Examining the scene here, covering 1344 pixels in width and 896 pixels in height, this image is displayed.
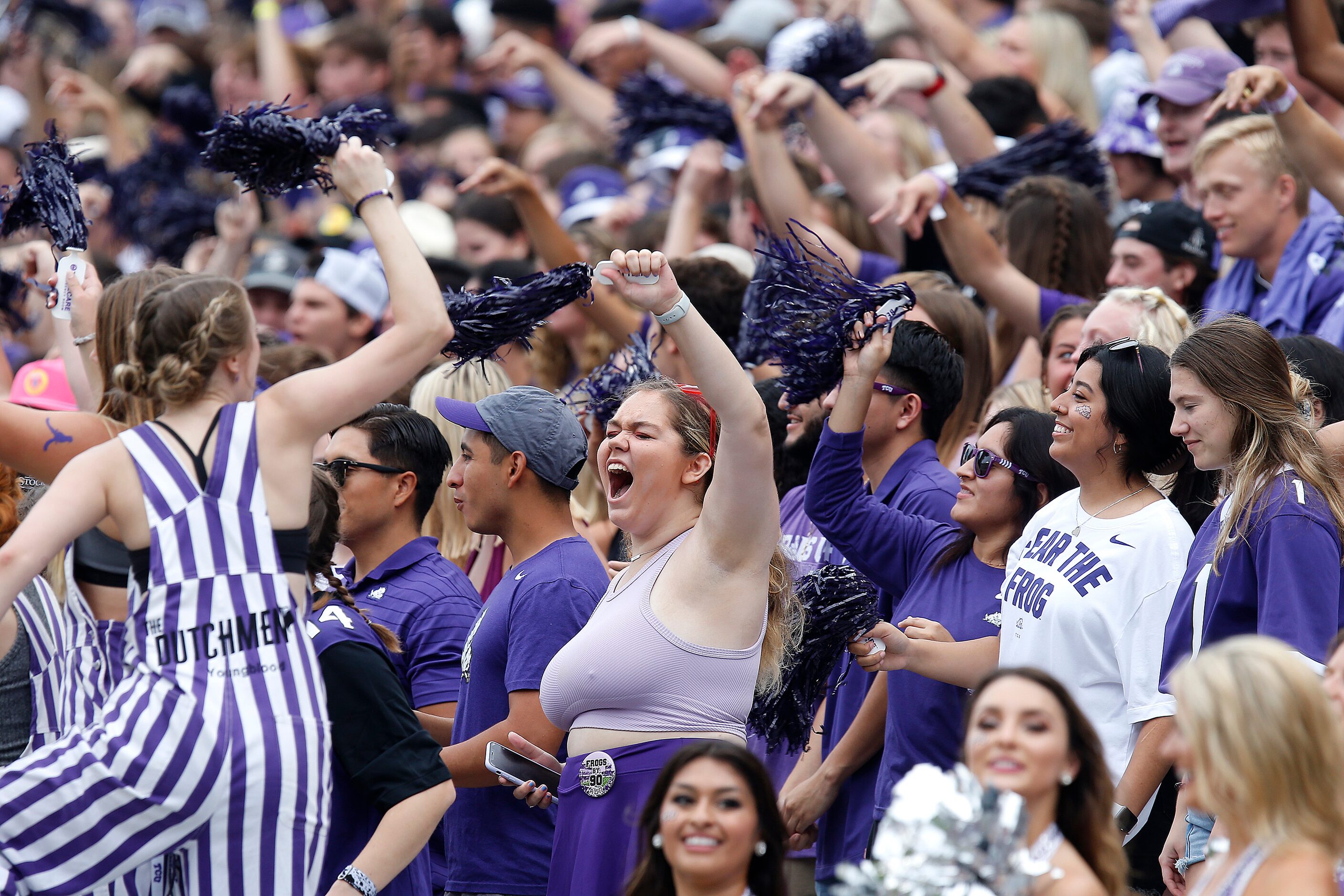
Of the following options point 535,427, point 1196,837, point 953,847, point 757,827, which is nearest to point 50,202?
point 535,427

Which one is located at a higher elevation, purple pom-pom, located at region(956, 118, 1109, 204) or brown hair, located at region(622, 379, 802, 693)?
purple pom-pom, located at region(956, 118, 1109, 204)

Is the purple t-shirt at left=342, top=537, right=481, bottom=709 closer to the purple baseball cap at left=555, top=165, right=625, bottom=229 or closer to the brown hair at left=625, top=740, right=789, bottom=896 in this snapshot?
the brown hair at left=625, top=740, right=789, bottom=896

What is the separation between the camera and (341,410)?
3.11 meters

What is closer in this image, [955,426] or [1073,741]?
[1073,741]

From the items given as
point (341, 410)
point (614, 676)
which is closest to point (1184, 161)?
point (614, 676)

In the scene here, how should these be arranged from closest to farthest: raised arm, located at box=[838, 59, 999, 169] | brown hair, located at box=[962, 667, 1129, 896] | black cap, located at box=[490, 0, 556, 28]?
brown hair, located at box=[962, 667, 1129, 896] → raised arm, located at box=[838, 59, 999, 169] → black cap, located at box=[490, 0, 556, 28]

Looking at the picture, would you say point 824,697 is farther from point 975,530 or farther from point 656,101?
point 656,101

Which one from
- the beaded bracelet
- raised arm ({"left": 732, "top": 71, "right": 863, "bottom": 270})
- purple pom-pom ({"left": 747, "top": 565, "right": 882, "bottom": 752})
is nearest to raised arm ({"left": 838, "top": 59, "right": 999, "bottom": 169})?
raised arm ({"left": 732, "top": 71, "right": 863, "bottom": 270})

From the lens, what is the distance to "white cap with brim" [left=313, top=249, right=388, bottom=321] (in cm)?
743

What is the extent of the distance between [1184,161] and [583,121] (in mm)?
4829

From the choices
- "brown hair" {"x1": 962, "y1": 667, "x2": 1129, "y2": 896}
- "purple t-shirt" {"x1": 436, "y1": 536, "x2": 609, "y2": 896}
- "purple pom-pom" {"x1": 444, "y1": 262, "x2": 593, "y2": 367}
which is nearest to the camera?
"brown hair" {"x1": 962, "y1": 667, "x2": 1129, "y2": 896}

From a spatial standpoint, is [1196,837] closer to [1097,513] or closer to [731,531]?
[1097,513]

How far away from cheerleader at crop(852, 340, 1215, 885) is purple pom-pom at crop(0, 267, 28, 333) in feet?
12.9

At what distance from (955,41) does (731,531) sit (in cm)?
550
